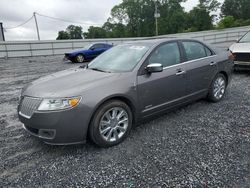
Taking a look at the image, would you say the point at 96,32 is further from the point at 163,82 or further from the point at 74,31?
the point at 163,82

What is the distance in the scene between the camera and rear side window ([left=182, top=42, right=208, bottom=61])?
4.21 m

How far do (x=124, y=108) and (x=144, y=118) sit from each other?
0.48 m

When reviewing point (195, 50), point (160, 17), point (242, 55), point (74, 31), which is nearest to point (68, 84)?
point (195, 50)

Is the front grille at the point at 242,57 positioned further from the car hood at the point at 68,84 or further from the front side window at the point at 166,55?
the car hood at the point at 68,84

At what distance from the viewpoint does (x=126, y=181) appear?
2.46m

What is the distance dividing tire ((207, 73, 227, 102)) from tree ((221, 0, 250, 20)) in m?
64.2

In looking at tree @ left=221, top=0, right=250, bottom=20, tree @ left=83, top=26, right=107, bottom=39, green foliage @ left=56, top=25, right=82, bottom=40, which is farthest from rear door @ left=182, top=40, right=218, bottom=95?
green foliage @ left=56, top=25, right=82, bottom=40

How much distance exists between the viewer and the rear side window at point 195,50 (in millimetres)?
4207

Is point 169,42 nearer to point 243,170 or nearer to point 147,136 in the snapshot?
point 147,136

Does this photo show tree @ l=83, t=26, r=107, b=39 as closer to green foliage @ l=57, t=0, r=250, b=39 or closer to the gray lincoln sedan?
green foliage @ l=57, t=0, r=250, b=39

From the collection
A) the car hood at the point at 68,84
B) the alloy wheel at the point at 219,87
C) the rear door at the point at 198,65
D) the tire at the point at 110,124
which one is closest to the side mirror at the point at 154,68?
the car hood at the point at 68,84

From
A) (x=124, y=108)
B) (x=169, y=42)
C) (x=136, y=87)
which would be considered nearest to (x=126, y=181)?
(x=124, y=108)

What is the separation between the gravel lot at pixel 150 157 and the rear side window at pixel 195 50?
1200 mm

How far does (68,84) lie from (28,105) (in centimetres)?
61
